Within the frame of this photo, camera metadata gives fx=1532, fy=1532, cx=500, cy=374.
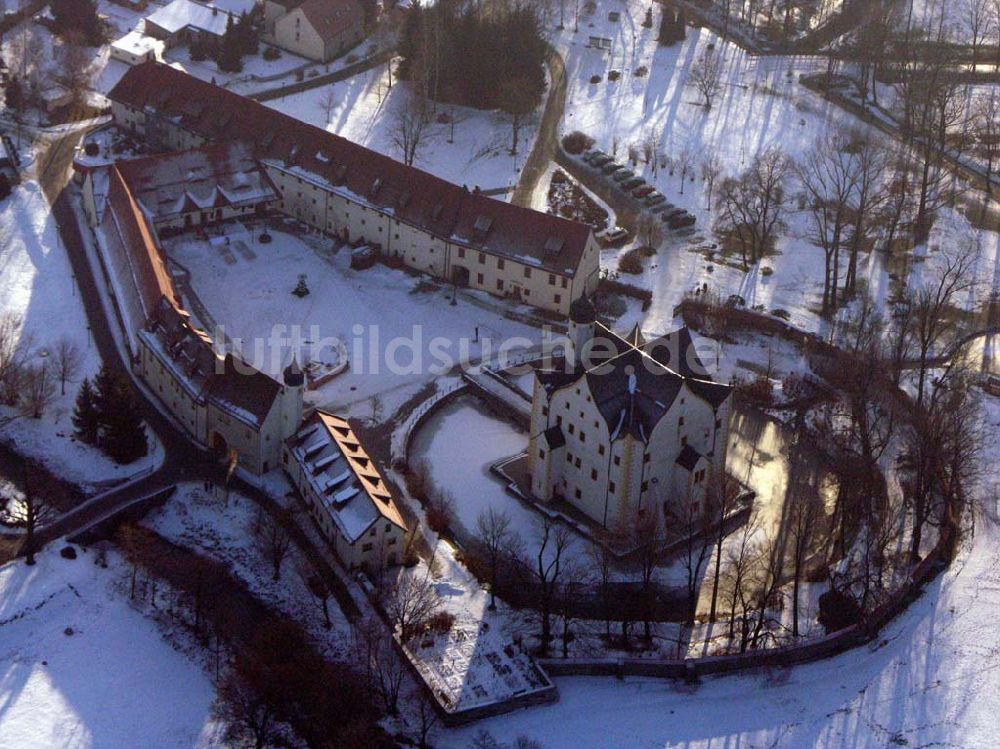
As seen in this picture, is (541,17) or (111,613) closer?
(111,613)

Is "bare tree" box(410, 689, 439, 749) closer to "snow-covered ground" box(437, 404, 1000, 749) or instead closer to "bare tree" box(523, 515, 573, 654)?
"snow-covered ground" box(437, 404, 1000, 749)

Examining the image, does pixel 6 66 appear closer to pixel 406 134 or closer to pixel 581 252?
pixel 406 134

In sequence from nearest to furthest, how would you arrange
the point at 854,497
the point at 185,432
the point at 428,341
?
the point at 854,497 → the point at 185,432 → the point at 428,341

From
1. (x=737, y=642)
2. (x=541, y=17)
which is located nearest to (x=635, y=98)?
(x=541, y=17)

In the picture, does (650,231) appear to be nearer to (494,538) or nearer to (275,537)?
(494,538)

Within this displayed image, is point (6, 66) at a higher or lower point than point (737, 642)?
→ higher

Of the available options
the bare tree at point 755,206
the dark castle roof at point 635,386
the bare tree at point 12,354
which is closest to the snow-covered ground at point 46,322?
the bare tree at point 12,354
